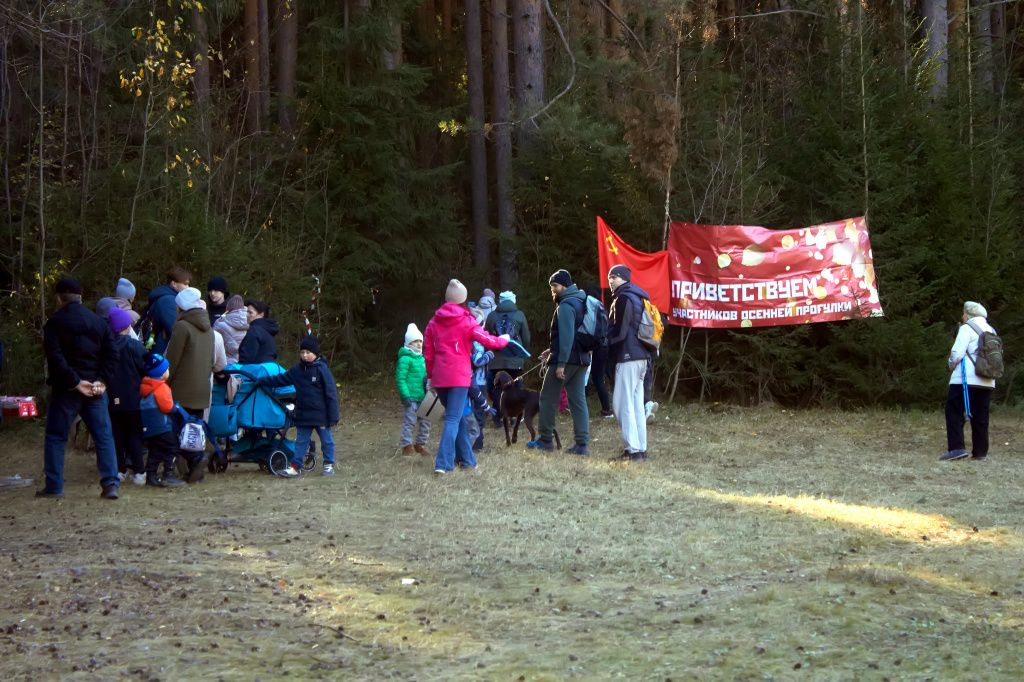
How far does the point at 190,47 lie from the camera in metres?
21.0

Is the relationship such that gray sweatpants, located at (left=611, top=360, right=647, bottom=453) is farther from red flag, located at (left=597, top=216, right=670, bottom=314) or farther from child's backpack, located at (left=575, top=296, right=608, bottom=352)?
red flag, located at (left=597, top=216, right=670, bottom=314)

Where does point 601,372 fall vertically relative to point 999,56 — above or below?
below

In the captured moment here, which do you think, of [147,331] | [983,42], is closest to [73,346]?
[147,331]

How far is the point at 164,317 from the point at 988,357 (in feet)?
27.1

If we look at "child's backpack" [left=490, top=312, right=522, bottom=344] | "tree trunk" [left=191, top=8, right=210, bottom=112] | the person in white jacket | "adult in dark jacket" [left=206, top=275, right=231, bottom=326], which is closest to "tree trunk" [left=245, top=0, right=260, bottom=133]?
"tree trunk" [left=191, top=8, right=210, bottom=112]

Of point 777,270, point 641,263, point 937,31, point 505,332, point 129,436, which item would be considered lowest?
point 129,436

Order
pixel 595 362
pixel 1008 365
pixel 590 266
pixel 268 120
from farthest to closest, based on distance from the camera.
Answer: pixel 268 120 → pixel 590 266 → pixel 1008 365 → pixel 595 362

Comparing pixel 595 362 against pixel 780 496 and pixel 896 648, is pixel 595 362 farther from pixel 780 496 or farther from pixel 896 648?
pixel 896 648

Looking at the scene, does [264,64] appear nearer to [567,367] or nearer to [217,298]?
[217,298]

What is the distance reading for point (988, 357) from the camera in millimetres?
13078

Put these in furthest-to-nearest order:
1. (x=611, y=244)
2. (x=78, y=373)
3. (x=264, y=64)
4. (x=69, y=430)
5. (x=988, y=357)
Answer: (x=264, y=64) → (x=611, y=244) → (x=988, y=357) → (x=69, y=430) → (x=78, y=373)

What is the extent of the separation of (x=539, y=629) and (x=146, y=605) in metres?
2.09

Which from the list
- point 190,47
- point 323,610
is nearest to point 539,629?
point 323,610

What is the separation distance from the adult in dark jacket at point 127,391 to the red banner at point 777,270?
8.85m
